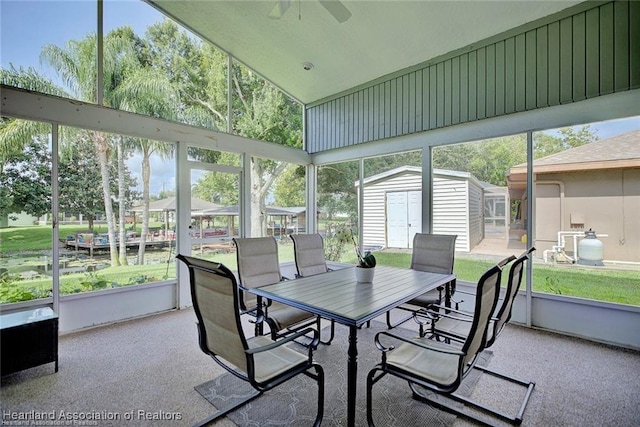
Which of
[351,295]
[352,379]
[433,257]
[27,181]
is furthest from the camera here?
[433,257]

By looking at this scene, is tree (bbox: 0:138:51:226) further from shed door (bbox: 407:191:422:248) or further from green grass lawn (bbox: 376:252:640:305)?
green grass lawn (bbox: 376:252:640:305)

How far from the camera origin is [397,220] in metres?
4.93

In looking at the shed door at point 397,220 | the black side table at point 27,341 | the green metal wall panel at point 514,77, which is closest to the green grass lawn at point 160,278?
the black side table at point 27,341

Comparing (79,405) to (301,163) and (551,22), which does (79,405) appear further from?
(551,22)

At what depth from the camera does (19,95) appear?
2957 millimetres

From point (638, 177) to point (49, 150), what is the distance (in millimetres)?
6382

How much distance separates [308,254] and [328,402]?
166 centimetres

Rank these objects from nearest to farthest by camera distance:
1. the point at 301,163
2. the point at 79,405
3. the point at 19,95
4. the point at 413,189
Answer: the point at 79,405 → the point at 19,95 → the point at 413,189 → the point at 301,163

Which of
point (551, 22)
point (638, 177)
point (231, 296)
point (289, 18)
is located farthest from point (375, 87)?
point (231, 296)

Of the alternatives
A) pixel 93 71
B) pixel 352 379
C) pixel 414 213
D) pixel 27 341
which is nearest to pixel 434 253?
pixel 414 213

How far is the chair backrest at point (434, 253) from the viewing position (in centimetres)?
334

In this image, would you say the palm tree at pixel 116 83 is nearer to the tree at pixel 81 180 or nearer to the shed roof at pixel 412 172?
the tree at pixel 81 180

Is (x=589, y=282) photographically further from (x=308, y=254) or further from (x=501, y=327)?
(x=308, y=254)

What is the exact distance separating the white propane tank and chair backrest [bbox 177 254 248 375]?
3962mm
